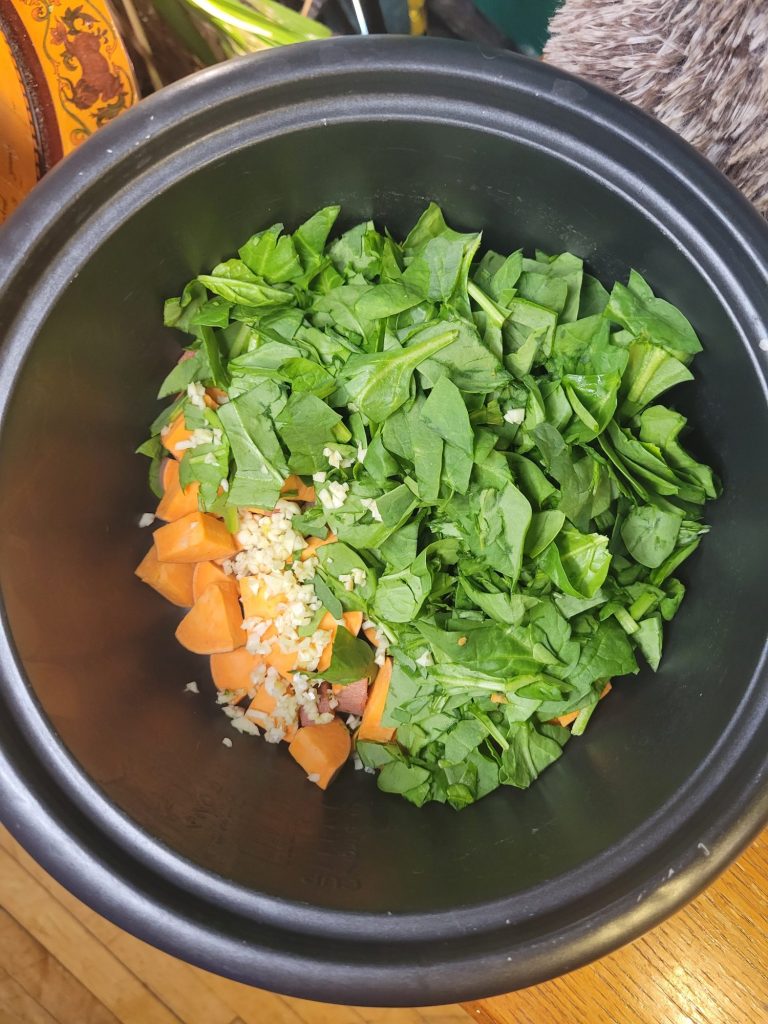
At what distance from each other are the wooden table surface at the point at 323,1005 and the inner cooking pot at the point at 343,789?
0.27 m

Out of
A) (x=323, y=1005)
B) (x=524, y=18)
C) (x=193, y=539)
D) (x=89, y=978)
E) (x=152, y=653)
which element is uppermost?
(x=524, y=18)

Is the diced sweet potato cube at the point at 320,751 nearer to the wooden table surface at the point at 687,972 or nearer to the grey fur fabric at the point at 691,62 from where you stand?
the wooden table surface at the point at 687,972

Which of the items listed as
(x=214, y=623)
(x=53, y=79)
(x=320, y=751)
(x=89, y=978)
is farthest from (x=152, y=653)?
(x=53, y=79)

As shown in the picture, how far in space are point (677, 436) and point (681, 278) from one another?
7.2 inches

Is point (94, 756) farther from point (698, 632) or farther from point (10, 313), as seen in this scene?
point (698, 632)

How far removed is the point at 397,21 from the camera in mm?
1033

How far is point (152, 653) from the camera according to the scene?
0.99 metres

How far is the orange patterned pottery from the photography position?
989 millimetres

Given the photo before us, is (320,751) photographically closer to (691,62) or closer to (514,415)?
(514,415)

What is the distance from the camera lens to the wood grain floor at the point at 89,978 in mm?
1009

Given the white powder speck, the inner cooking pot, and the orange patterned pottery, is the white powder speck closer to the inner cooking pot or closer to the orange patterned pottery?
the inner cooking pot

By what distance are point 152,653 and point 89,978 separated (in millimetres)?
450

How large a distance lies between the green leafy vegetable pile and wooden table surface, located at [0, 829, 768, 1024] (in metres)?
0.29

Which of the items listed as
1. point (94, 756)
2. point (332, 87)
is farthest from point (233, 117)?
point (94, 756)
